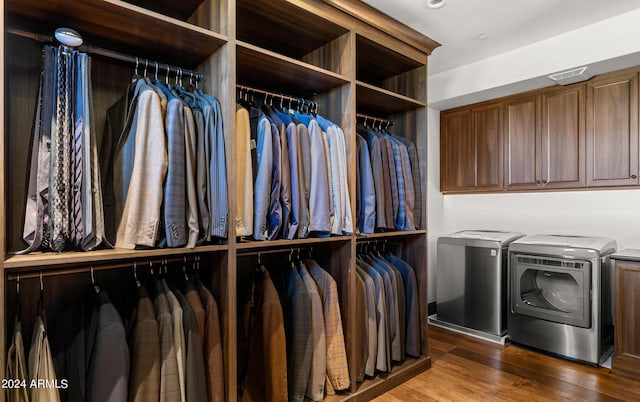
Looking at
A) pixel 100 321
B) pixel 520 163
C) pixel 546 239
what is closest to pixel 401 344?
pixel 546 239

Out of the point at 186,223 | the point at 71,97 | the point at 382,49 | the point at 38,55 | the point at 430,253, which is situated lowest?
the point at 430,253

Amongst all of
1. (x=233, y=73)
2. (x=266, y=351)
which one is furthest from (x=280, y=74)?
(x=266, y=351)

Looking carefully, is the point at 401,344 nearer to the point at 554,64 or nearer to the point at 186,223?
the point at 186,223

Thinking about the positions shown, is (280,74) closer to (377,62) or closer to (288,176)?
(288,176)

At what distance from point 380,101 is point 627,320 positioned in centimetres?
223

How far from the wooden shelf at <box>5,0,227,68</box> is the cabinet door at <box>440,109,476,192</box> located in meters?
2.82

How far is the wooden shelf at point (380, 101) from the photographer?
7.36 feet

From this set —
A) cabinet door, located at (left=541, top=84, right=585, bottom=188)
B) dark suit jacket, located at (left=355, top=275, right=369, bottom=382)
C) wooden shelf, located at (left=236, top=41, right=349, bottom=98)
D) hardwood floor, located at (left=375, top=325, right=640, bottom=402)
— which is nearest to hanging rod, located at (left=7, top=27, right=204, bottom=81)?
wooden shelf, located at (left=236, top=41, right=349, bottom=98)

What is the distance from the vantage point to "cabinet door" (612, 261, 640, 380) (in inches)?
95.1

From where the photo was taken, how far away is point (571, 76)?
9.16 feet

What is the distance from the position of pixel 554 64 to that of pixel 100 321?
3.31m

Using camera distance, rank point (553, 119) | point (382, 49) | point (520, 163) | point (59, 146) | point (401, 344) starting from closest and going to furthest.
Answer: point (59, 146) < point (382, 49) < point (401, 344) < point (553, 119) < point (520, 163)

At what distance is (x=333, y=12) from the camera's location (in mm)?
1937

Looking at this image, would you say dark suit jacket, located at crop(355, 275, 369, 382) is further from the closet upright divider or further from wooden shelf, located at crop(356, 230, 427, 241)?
wooden shelf, located at crop(356, 230, 427, 241)
